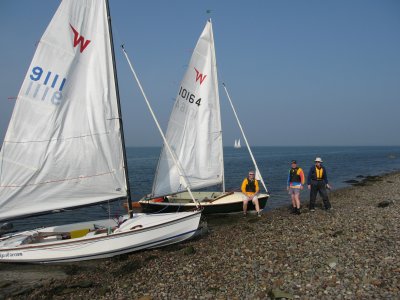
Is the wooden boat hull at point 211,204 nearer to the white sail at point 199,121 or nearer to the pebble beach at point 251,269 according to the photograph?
the white sail at point 199,121

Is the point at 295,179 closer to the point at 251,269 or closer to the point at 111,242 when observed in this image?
the point at 251,269

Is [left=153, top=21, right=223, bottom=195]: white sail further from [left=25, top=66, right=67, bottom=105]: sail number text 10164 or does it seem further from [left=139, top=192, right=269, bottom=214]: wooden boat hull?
[left=25, top=66, right=67, bottom=105]: sail number text 10164

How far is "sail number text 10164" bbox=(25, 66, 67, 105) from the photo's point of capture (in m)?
10.3

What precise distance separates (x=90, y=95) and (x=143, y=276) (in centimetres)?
600

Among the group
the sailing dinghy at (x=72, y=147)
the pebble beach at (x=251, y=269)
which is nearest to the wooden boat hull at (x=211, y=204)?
the pebble beach at (x=251, y=269)

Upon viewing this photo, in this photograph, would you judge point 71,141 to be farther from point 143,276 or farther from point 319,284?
point 319,284

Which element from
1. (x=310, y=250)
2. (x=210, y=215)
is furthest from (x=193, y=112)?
(x=310, y=250)

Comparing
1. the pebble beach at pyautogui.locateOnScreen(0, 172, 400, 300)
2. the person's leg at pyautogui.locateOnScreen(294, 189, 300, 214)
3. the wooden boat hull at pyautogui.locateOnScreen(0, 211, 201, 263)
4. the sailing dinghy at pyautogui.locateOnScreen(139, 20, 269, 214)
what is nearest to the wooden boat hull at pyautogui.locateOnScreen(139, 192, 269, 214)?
the sailing dinghy at pyautogui.locateOnScreen(139, 20, 269, 214)

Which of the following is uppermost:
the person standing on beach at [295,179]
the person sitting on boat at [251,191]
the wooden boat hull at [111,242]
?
the person standing on beach at [295,179]

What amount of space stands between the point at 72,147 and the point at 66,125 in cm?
74

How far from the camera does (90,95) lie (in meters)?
11.1

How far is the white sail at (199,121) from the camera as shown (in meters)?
17.5

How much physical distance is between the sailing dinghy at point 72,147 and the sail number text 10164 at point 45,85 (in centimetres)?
3

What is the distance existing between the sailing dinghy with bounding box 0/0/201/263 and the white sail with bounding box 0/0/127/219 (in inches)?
1.1
